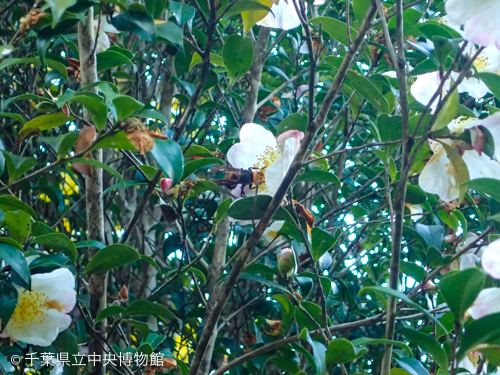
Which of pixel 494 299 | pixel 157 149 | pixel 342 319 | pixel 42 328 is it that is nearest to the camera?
pixel 494 299

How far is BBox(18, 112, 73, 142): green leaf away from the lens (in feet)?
2.64

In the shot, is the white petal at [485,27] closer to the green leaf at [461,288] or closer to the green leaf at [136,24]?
the green leaf at [461,288]

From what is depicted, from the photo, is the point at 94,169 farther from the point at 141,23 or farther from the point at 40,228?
the point at 141,23

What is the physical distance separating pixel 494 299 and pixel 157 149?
463mm

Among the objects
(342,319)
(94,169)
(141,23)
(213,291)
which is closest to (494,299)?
(141,23)

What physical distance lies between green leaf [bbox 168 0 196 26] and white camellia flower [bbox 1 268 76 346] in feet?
1.69

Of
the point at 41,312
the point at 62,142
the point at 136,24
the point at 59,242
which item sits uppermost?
the point at 136,24

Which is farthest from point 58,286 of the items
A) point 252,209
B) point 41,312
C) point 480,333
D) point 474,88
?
point 474,88

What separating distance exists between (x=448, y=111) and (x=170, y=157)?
A: 382 millimetres

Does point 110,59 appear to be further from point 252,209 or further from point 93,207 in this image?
point 252,209

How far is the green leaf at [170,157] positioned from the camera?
707mm

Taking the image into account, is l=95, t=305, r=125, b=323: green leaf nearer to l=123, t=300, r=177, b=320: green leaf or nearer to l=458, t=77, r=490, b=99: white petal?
l=123, t=300, r=177, b=320: green leaf

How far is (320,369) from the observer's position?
0.76m

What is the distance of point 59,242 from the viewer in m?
0.89
